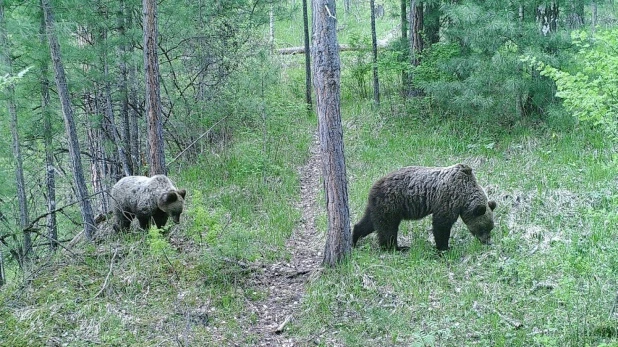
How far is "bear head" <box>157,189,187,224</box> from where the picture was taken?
440 inches

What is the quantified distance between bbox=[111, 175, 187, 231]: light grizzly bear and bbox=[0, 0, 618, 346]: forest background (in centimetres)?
44

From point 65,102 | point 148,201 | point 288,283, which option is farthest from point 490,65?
point 65,102

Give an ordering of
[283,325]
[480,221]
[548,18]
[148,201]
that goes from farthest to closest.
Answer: [548,18], [148,201], [480,221], [283,325]

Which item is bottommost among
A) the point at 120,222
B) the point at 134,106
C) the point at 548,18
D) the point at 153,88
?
the point at 120,222

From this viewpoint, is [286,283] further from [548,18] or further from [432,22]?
[432,22]

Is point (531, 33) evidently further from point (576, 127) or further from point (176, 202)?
point (176, 202)

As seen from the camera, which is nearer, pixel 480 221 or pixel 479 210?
pixel 479 210

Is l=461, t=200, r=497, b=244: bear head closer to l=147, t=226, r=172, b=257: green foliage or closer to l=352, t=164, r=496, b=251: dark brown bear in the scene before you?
l=352, t=164, r=496, b=251: dark brown bear

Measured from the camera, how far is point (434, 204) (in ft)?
33.4

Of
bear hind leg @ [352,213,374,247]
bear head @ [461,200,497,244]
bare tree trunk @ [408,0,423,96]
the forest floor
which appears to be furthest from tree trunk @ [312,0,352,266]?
bare tree trunk @ [408,0,423,96]

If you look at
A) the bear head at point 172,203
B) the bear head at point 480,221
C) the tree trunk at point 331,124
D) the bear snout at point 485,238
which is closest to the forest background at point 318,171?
the bear snout at point 485,238

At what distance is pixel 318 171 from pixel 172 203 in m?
5.77

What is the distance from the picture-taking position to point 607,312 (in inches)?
273

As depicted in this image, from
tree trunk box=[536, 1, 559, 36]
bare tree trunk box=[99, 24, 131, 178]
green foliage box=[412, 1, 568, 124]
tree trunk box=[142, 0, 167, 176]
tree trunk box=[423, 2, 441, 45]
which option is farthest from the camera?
tree trunk box=[423, 2, 441, 45]
